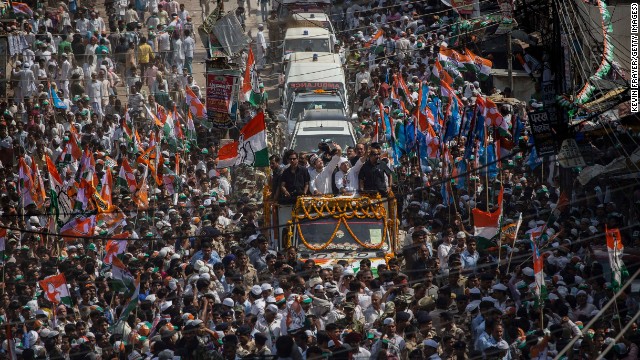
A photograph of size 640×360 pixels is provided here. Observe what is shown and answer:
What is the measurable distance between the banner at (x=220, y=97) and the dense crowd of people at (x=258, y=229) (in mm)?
867

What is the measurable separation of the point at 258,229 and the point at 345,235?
→ 5.01 metres

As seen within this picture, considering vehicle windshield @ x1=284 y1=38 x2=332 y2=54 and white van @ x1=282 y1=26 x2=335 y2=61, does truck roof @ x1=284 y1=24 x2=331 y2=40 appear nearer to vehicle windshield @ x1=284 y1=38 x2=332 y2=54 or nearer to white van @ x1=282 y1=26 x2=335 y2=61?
white van @ x1=282 y1=26 x2=335 y2=61

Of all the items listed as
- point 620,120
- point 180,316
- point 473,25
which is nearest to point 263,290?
point 180,316

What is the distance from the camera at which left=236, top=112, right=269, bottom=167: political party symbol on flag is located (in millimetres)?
26406

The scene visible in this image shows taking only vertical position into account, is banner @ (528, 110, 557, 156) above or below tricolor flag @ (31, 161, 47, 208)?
above

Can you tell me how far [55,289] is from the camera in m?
22.7

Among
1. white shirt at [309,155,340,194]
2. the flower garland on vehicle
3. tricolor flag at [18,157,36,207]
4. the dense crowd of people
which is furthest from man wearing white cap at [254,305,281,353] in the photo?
tricolor flag at [18,157,36,207]

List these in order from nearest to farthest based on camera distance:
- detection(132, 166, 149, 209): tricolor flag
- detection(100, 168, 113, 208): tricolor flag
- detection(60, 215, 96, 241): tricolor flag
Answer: detection(60, 215, 96, 241): tricolor flag
detection(100, 168, 113, 208): tricolor flag
detection(132, 166, 149, 209): tricolor flag

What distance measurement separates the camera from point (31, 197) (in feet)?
92.2

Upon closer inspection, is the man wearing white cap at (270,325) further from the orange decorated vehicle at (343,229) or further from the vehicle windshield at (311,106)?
the vehicle windshield at (311,106)

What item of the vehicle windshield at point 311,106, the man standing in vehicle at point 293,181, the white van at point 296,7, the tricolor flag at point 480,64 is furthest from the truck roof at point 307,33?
the man standing in vehicle at point 293,181

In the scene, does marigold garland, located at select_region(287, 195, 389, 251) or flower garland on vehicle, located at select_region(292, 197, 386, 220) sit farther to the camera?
flower garland on vehicle, located at select_region(292, 197, 386, 220)

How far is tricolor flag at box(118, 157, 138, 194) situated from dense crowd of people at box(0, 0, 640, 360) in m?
0.04

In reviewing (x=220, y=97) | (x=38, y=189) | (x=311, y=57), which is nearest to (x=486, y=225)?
(x=38, y=189)
